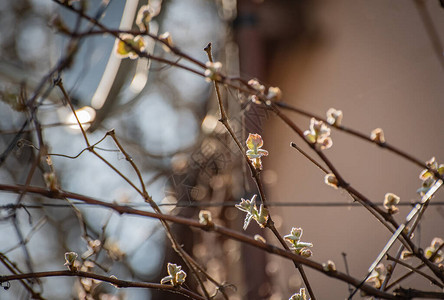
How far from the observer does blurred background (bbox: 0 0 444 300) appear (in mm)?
1645

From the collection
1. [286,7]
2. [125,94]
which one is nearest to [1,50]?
[125,94]

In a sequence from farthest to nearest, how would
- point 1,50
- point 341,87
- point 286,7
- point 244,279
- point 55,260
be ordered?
point 55,260
point 286,7
point 1,50
point 341,87
point 244,279

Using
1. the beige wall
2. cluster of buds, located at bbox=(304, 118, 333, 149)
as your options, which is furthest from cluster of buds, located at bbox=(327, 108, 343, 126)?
the beige wall

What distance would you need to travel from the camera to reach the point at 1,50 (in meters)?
2.34

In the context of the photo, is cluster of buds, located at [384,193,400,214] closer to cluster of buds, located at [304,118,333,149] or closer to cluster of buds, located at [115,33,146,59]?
cluster of buds, located at [304,118,333,149]

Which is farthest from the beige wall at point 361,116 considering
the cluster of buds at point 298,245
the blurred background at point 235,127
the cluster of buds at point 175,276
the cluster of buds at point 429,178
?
the cluster of buds at point 175,276

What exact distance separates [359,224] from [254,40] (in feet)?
3.29

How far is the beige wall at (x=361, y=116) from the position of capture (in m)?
1.68

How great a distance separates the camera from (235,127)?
1.29 m

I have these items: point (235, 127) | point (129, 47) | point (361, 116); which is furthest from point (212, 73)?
point (361, 116)

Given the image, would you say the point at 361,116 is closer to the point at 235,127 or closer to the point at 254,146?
the point at 235,127

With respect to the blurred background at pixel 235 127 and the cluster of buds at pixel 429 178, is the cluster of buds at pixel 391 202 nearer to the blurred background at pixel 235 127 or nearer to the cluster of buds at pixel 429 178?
the cluster of buds at pixel 429 178

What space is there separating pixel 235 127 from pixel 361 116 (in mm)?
890

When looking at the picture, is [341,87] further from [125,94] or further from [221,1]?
[125,94]
